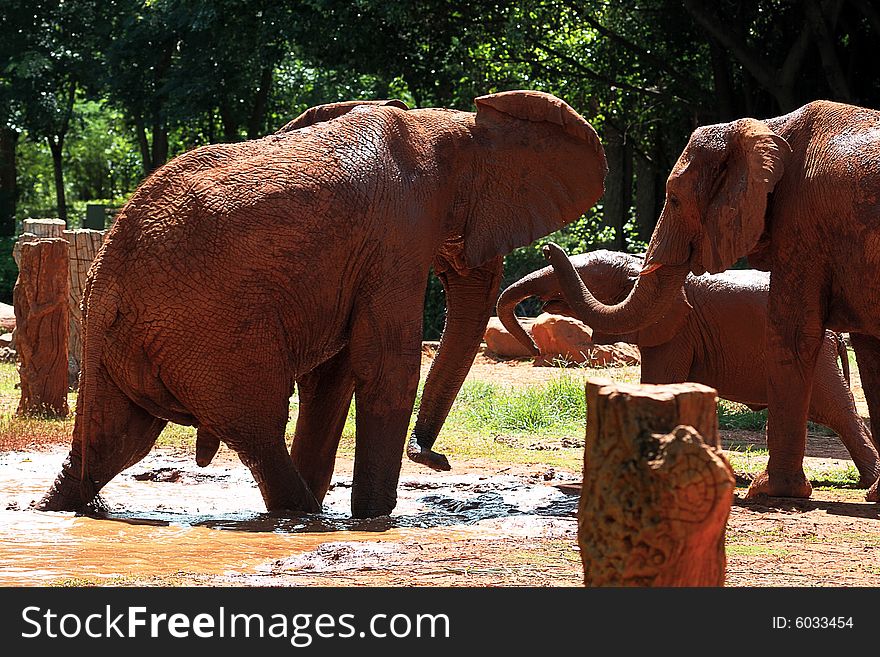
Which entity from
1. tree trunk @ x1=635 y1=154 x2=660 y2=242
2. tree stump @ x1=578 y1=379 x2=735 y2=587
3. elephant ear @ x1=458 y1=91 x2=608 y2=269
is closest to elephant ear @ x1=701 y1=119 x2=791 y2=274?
elephant ear @ x1=458 y1=91 x2=608 y2=269

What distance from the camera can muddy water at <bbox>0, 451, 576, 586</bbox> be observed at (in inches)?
234

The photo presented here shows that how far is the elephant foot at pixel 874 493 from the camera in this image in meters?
8.52

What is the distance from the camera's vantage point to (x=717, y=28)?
1811 cm

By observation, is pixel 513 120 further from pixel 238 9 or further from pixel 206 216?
pixel 238 9

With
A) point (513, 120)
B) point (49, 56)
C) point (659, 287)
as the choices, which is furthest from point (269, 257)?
point (49, 56)

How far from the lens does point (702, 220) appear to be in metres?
8.46

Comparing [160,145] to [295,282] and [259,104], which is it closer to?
[259,104]

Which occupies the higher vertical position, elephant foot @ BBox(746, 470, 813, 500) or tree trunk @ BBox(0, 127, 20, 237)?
tree trunk @ BBox(0, 127, 20, 237)

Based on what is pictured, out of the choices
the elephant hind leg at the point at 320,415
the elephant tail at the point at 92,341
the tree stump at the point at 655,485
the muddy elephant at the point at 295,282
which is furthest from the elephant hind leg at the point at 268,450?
the tree stump at the point at 655,485

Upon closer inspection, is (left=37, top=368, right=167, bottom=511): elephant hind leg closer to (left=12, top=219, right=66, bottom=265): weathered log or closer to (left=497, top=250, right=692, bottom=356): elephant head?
(left=497, top=250, right=692, bottom=356): elephant head

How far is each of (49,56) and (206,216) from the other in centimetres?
2519

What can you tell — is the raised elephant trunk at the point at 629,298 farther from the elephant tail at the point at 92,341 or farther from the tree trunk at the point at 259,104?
the tree trunk at the point at 259,104

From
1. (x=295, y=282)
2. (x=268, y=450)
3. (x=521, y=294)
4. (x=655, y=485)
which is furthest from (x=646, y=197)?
(x=655, y=485)
